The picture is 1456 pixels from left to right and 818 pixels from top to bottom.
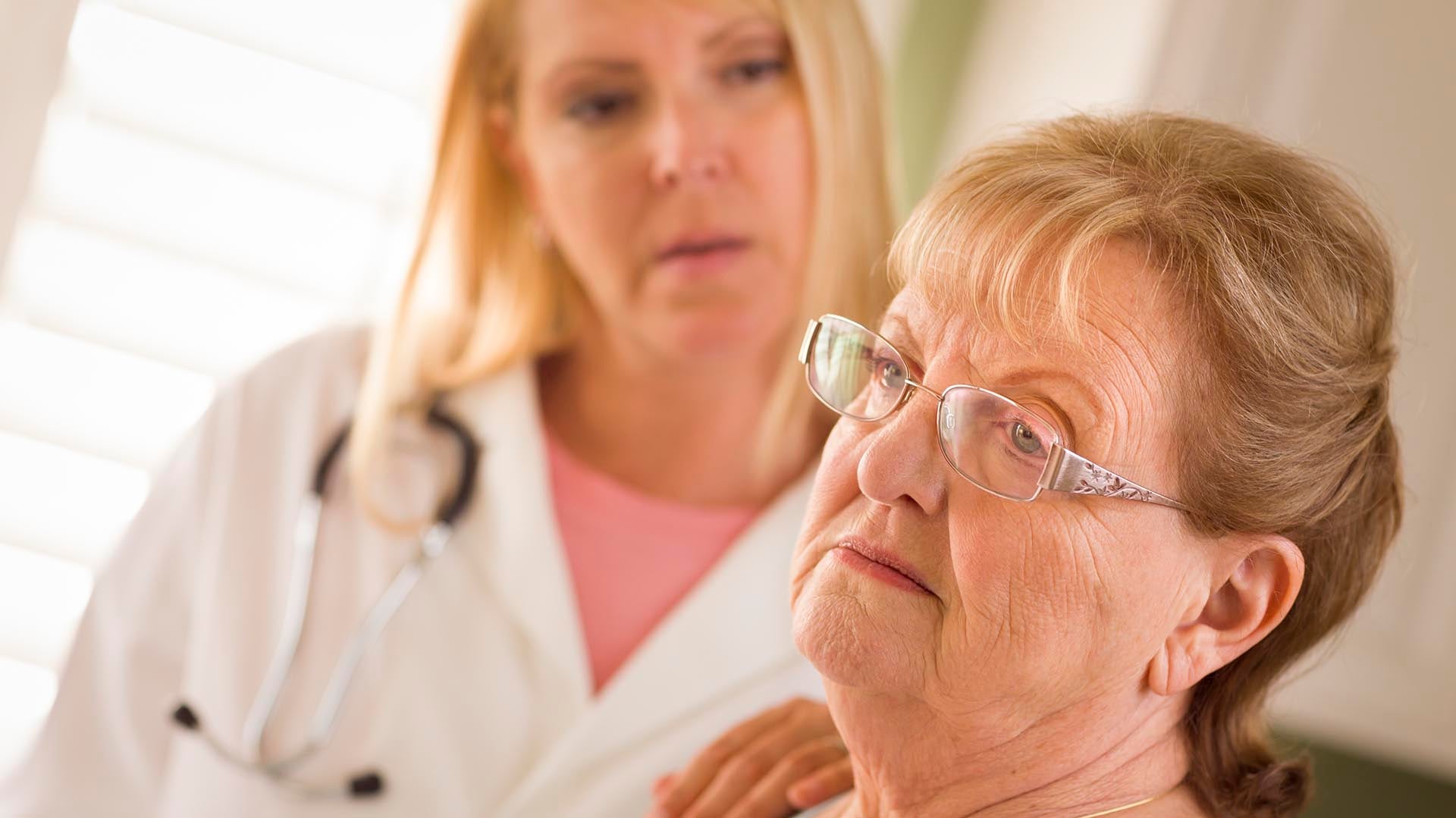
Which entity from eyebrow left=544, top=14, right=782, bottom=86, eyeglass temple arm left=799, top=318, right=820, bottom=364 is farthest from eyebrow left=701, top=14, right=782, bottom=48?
eyeglass temple arm left=799, top=318, right=820, bottom=364

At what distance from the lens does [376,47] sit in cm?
178

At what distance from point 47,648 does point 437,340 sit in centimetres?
69

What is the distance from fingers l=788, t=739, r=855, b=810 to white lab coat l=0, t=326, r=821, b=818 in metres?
0.41

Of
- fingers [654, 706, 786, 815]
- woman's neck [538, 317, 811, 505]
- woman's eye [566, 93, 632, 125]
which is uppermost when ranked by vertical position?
woman's eye [566, 93, 632, 125]

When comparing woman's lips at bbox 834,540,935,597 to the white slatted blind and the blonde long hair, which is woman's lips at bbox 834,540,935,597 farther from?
the white slatted blind

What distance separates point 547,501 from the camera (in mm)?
1527

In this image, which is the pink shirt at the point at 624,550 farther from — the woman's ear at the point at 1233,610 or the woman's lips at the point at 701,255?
the woman's ear at the point at 1233,610

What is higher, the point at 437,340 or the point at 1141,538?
the point at 1141,538

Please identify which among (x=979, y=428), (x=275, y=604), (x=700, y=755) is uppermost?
(x=979, y=428)

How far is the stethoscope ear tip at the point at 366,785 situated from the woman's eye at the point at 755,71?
0.94m

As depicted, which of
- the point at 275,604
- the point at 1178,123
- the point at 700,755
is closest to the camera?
the point at 1178,123

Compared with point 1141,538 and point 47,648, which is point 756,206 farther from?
point 47,648

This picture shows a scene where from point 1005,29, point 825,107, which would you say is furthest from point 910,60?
point 825,107

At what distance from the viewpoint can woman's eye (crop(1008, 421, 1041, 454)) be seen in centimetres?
77
